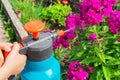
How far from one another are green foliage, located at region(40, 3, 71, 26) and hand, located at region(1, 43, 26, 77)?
299 centimetres

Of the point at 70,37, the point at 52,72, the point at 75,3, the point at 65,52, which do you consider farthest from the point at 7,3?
the point at 52,72

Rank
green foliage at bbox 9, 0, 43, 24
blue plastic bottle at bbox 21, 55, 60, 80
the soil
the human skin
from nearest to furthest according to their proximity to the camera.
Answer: the human skin
blue plastic bottle at bbox 21, 55, 60, 80
green foliage at bbox 9, 0, 43, 24
the soil

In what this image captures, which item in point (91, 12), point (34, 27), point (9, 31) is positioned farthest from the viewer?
point (9, 31)

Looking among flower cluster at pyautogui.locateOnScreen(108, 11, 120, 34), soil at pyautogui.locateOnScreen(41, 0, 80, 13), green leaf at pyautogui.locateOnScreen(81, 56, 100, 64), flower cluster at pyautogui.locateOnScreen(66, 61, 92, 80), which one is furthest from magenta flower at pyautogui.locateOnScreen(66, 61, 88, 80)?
soil at pyautogui.locateOnScreen(41, 0, 80, 13)

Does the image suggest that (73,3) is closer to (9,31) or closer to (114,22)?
(9,31)

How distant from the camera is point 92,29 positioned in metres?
3.24

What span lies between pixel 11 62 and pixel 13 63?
0.7 inches

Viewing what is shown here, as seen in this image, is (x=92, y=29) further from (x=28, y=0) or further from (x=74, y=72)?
(x=28, y=0)

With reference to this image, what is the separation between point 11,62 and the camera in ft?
6.33

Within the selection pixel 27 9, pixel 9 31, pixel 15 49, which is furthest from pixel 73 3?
pixel 15 49

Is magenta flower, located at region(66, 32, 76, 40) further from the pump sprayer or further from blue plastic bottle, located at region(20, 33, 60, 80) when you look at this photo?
the pump sprayer

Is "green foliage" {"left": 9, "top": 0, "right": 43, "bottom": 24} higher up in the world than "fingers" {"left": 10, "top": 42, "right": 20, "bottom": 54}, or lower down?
lower down

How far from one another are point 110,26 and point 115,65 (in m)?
0.50

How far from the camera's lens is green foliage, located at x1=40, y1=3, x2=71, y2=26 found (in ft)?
16.5
